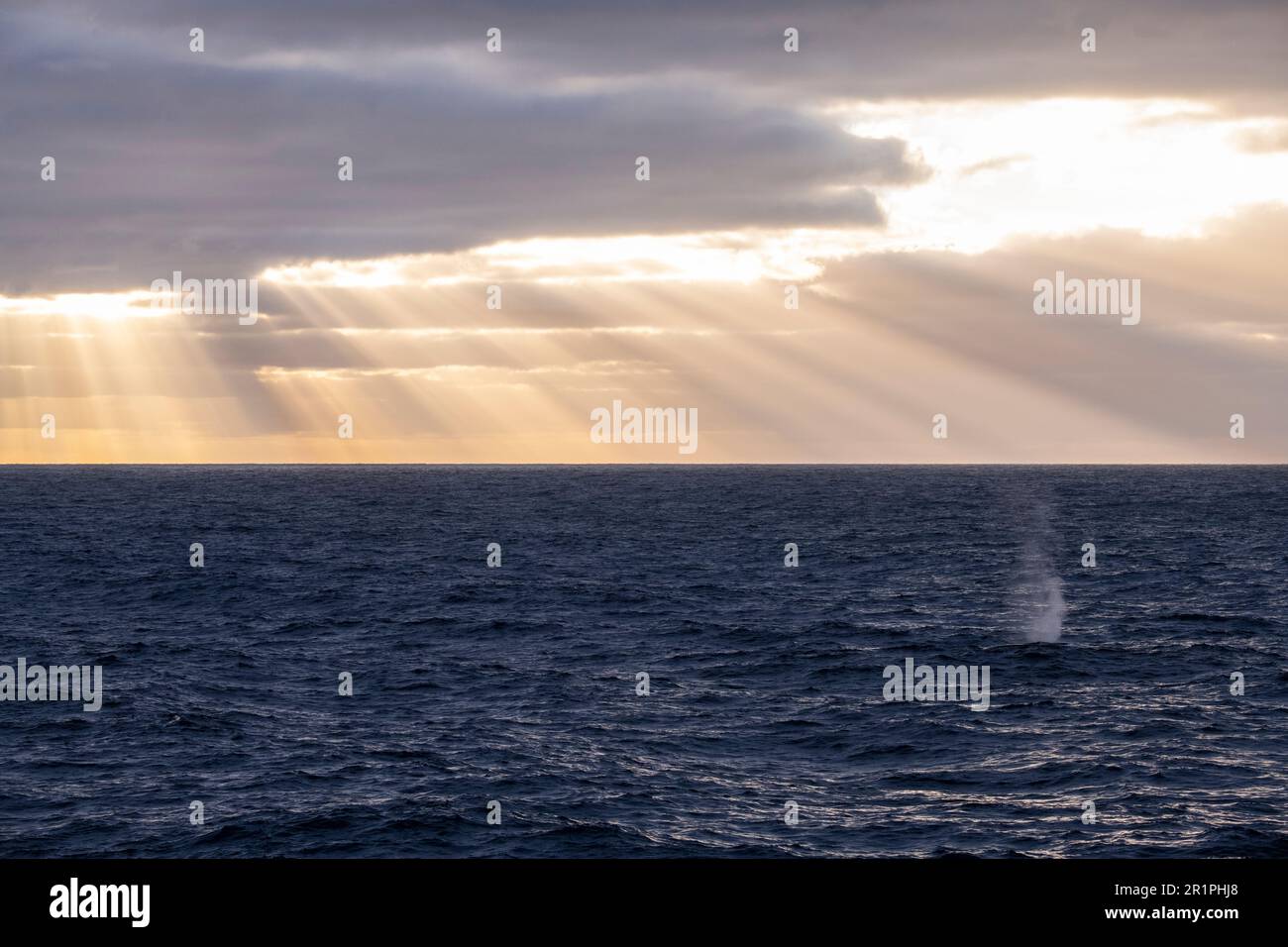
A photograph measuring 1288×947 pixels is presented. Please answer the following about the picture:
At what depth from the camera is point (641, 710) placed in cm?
3600

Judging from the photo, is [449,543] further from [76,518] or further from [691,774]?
[691,774]

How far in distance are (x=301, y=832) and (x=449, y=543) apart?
271ft

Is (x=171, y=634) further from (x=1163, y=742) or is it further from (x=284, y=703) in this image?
(x=1163, y=742)

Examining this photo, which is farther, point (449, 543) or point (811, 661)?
point (449, 543)

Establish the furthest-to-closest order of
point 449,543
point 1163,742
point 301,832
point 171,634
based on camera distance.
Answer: point 449,543 → point 171,634 → point 1163,742 → point 301,832

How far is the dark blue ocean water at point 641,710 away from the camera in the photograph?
2478 cm

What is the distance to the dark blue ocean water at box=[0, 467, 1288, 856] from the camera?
2478 centimetres

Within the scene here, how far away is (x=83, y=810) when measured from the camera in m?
26.2

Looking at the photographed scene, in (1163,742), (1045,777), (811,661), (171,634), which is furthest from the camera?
(171,634)

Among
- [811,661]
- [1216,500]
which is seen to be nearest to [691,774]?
[811,661]
